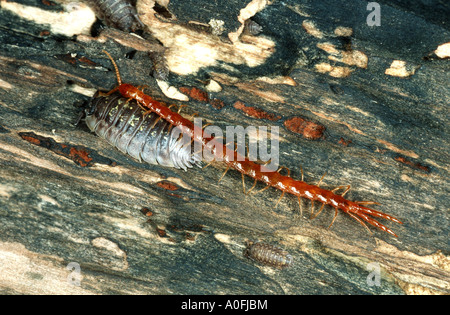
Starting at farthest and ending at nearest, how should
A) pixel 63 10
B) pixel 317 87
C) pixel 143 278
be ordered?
pixel 143 278 → pixel 317 87 → pixel 63 10

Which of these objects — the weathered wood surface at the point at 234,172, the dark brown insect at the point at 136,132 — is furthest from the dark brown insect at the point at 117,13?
the dark brown insect at the point at 136,132

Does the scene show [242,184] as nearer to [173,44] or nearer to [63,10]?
[173,44]

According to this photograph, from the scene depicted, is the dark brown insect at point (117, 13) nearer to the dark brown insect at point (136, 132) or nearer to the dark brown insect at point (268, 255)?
the dark brown insect at point (136, 132)

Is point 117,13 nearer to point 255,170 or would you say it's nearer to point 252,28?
point 252,28

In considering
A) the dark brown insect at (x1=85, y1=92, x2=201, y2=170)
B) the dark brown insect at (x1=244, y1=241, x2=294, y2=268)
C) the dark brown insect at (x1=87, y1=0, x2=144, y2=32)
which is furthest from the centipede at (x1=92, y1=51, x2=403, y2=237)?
the dark brown insect at (x1=244, y1=241, x2=294, y2=268)

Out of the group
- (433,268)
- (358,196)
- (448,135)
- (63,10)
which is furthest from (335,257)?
(63,10)

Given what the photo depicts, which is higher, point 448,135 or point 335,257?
point 448,135

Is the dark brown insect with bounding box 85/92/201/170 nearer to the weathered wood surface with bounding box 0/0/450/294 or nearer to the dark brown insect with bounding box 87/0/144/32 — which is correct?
the weathered wood surface with bounding box 0/0/450/294
